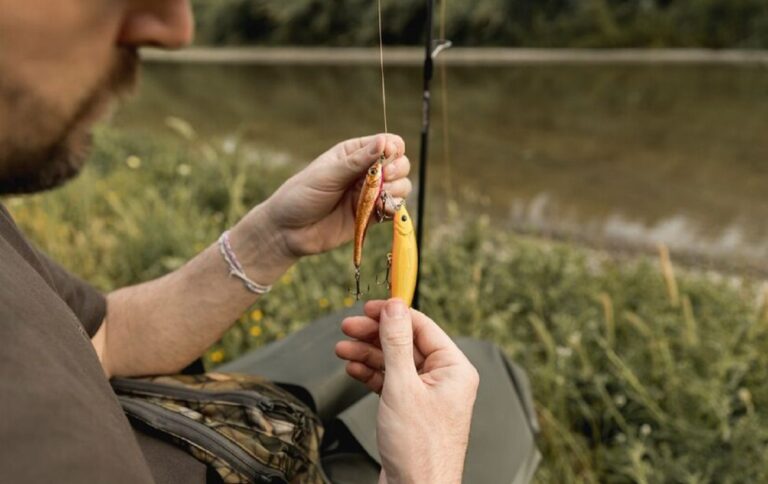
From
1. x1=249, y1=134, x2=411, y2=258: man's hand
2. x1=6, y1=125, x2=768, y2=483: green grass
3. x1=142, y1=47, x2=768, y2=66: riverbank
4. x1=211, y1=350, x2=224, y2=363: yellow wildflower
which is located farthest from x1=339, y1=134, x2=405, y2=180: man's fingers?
x1=142, y1=47, x2=768, y2=66: riverbank

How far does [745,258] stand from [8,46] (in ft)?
17.7

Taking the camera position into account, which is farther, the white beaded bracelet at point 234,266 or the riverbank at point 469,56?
the riverbank at point 469,56

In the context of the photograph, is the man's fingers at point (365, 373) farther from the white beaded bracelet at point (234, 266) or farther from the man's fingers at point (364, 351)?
the white beaded bracelet at point (234, 266)

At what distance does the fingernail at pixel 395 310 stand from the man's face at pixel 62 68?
0.50 meters

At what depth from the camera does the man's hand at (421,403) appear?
1107 millimetres

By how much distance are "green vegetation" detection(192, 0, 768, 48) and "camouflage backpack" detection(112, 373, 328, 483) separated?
49.3 ft

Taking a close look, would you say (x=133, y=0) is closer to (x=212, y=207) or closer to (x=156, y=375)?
(x=156, y=375)

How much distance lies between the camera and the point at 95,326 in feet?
5.38

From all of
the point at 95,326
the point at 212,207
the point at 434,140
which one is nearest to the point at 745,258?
the point at 212,207

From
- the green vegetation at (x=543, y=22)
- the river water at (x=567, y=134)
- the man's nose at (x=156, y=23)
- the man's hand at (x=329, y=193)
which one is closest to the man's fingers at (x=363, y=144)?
the man's hand at (x=329, y=193)

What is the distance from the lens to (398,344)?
1.15 metres

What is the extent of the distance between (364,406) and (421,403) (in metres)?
0.47

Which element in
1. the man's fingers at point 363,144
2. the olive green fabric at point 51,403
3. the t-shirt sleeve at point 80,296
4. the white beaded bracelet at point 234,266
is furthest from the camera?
the white beaded bracelet at point 234,266

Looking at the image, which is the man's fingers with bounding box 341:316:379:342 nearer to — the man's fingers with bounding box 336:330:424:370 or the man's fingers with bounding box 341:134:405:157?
the man's fingers with bounding box 336:330:424:370
